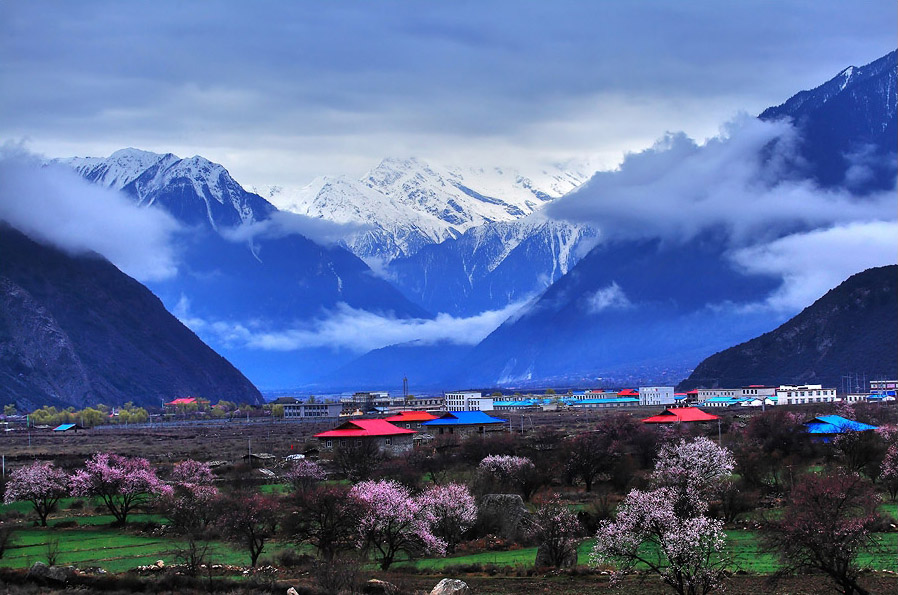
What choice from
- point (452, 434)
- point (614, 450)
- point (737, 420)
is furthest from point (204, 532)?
point (737, 420)

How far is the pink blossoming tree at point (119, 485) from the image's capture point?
68812 millimetres

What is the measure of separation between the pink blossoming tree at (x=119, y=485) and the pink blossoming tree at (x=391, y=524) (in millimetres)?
22655

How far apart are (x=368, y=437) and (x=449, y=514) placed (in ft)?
155

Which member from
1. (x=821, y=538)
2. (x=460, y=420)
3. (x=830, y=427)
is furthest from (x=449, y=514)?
(x=460, y=420)

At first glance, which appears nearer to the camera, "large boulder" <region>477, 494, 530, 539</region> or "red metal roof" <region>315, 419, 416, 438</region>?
"large boulder" <region>477, 494, 530, 539</region>

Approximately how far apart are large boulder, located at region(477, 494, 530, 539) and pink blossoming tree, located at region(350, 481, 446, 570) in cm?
603

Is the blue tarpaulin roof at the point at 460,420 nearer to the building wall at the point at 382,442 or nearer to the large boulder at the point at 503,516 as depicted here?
the building wall at the point at 382,442

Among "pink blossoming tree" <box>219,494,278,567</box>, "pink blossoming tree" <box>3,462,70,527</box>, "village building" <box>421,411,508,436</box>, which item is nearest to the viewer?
"pink blossoming tree" <box>219,494,278,567</box>

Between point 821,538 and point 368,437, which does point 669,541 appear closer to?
point 821,538

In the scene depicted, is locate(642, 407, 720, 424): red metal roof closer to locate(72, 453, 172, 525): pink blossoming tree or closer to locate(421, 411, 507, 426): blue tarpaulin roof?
locate(421, 411, 507, 426): blue tarpaulin roof

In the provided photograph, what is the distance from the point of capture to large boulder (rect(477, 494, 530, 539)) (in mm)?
56281

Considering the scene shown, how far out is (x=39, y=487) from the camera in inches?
2702

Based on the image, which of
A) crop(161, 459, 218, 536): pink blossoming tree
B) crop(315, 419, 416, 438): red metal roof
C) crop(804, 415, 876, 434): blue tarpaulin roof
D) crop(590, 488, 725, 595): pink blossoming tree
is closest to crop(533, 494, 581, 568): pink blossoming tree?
crop(590, 488, 725, 595): pink blossoming tree

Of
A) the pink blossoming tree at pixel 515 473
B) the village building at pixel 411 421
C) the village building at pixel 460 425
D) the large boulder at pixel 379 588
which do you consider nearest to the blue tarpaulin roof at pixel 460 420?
the village building at pixel 460 425
